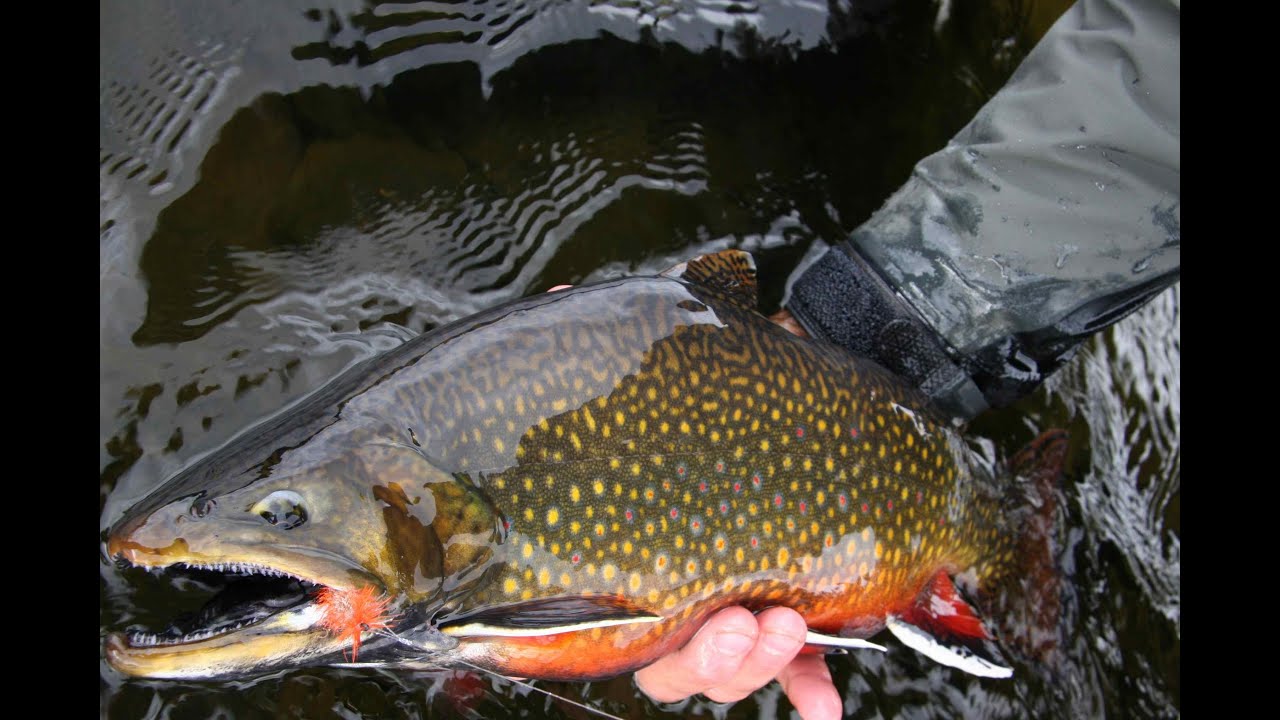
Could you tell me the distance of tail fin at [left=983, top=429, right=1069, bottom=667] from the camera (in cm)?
366

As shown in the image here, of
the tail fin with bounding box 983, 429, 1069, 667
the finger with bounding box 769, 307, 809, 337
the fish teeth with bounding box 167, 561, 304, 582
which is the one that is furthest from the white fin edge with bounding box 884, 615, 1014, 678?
the fish teeth with bounding box 167, 561, 304, 582

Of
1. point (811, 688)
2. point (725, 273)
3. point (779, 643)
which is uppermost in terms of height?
point (725, 273)

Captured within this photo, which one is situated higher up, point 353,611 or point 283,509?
point 283,509

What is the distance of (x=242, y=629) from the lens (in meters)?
2.02

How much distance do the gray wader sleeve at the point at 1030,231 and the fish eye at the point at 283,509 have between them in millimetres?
2189

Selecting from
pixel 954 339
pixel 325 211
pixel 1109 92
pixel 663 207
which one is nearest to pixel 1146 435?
pixel 954 339

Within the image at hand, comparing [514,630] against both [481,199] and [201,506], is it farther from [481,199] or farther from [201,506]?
[481,199]

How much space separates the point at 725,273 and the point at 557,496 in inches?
37.8

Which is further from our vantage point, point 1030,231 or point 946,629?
point 946,629

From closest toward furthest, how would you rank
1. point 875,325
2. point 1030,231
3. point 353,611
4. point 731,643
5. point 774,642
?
point 353,611, point 731,643, point 774,642, point 1030,231, point 875,325

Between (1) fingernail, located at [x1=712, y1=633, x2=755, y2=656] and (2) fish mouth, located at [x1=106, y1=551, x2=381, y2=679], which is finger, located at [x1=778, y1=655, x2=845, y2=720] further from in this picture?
(2) fish mouth, located at [x1=106, y1=551, x2=381, y2=679]

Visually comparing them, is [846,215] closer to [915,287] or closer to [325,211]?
[915,287]

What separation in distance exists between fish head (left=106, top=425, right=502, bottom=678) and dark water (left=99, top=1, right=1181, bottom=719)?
26.7 inches

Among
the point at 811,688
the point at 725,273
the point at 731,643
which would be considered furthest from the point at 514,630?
the point at 811,688
